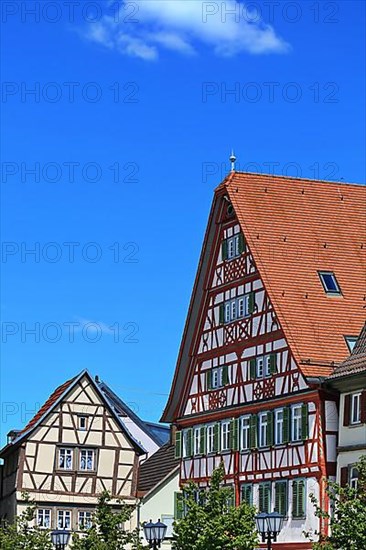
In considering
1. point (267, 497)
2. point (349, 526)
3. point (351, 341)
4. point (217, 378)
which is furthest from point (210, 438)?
Result: point (349, 526)

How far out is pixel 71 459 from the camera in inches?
2386

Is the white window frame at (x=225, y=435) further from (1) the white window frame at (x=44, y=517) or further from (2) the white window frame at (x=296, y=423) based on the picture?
(1) the white window frame at (x=44, y=517)

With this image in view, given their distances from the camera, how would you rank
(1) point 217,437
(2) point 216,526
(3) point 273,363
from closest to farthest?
(2) point 216,526, (3) point 273,363, (1) point 217,437

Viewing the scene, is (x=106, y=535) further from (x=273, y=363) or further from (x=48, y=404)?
(x=48, y=404)

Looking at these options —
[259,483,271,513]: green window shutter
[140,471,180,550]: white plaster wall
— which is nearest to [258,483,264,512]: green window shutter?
[259,483,271,513]: green window shutter

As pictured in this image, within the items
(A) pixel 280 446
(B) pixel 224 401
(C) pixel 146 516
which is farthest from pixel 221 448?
(C) pixel 146 516

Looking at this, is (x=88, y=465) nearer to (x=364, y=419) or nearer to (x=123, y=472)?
(x=123, y=472)

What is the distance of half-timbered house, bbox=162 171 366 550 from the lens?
45.1 m

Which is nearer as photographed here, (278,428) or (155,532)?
(155,532)

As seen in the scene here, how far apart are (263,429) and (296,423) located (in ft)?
8.61

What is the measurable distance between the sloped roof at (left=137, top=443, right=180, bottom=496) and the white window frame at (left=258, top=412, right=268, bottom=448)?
14113 mm

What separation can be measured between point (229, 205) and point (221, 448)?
956 cm

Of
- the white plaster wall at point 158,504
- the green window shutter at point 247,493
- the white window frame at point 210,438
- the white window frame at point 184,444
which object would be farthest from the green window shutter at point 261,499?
the white plaster wall at point 158,504

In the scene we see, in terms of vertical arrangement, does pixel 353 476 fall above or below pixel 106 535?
above
